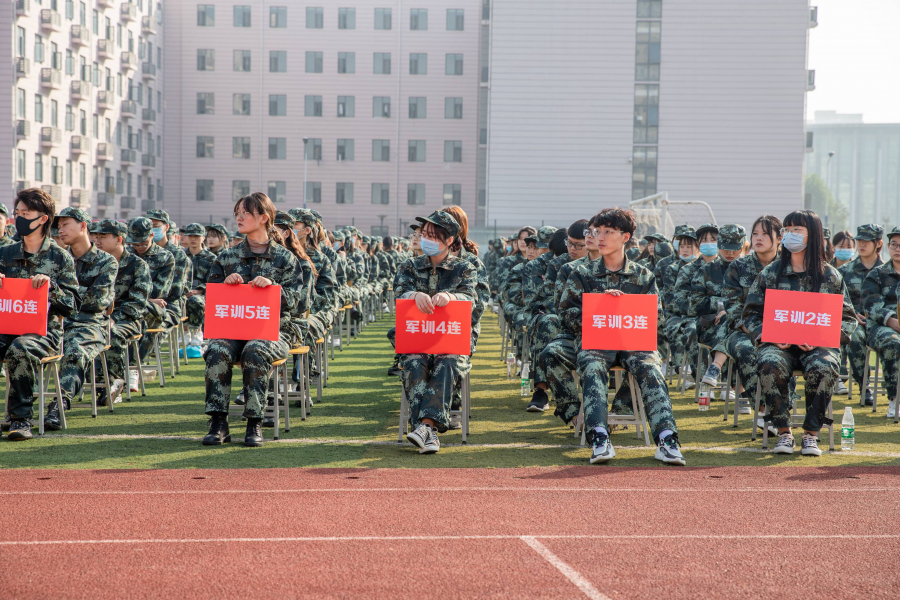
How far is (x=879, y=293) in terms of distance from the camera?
1135cm

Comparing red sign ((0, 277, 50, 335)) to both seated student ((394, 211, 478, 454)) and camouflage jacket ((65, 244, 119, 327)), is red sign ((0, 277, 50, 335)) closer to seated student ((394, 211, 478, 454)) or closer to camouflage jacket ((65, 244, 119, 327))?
camouflage jacket ((65, 244, 119, 327))

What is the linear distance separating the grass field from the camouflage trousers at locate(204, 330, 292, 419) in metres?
0.36

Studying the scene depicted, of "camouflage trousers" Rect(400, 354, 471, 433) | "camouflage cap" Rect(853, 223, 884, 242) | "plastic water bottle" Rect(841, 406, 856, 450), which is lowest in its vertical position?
"plastic water bottle" Rect(841, 406, 856, 450)

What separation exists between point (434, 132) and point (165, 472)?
65.9m

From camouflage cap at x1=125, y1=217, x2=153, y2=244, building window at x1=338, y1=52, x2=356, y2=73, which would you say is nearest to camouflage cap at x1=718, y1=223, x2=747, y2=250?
camouflage cap at x1=125, y1=217, x2=153, y2=244

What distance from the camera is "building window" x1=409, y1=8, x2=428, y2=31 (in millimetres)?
70188

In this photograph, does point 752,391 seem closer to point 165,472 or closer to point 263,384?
point 263,384

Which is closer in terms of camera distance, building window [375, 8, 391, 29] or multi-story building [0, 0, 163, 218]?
multi-story building [0, 0, 163, 218]

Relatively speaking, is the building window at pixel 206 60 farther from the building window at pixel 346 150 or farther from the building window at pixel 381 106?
the building window at pixel 381 106

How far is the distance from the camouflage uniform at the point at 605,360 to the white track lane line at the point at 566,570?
8.65ft

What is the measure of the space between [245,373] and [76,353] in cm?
192

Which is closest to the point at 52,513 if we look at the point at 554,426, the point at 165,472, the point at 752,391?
the point at 165,472

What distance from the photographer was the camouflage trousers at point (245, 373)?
8.28 m

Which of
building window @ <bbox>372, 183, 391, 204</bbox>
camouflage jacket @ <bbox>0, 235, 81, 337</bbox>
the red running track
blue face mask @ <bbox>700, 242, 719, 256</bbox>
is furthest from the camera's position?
building window @ <bbox>372, 183, 391, 204</bbox>
